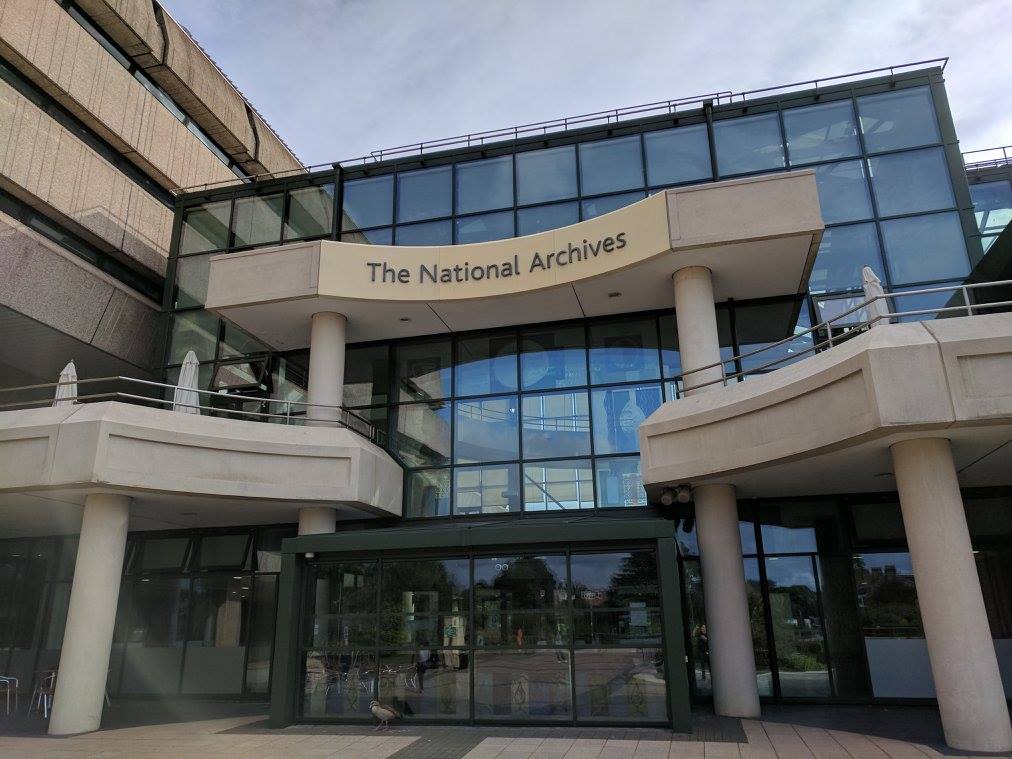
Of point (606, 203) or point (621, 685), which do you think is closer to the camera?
point (621, 685)

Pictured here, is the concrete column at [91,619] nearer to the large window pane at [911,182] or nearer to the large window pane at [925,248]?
the large window pane at [925,248]

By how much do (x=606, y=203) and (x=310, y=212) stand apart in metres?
8.75

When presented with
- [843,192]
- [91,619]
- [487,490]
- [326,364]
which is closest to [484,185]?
[326,364]

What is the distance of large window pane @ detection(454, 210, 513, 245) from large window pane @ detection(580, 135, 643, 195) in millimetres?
2188

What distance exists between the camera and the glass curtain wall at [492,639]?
490 inches

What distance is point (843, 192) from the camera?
1758 cm

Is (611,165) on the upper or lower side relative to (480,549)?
upper

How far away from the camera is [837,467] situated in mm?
12789

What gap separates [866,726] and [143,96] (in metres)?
26.9

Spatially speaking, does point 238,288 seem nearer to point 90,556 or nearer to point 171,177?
point 90,556

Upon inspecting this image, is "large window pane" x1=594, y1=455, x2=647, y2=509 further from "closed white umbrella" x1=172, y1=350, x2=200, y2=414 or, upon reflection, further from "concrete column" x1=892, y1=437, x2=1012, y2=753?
"closed white umbrella" x1=172, y1=350, x2=200, y2=414

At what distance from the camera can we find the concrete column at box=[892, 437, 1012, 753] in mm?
9773

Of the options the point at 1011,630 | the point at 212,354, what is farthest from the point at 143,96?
the point at 1011,630

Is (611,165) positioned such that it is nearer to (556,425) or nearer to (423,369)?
(556,425)
